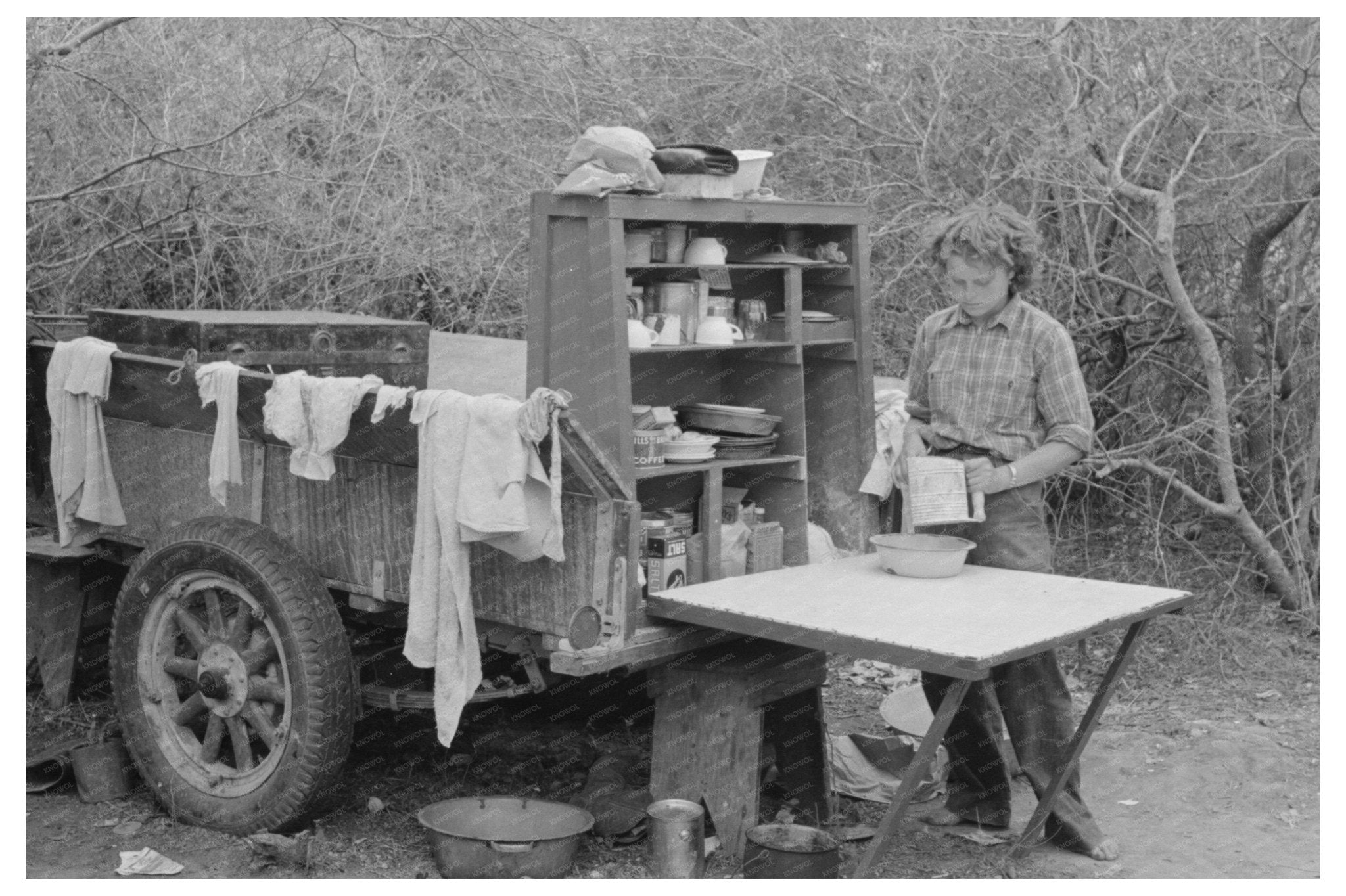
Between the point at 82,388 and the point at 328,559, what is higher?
the point at 82,388

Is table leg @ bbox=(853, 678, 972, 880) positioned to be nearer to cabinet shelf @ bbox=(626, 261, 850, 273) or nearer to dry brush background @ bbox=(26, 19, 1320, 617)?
cabinet shelf @ bbox=(626, 261, 850, 273)

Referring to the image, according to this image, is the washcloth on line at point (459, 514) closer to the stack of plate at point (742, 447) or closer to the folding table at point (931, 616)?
the folding table at point (931, 616)

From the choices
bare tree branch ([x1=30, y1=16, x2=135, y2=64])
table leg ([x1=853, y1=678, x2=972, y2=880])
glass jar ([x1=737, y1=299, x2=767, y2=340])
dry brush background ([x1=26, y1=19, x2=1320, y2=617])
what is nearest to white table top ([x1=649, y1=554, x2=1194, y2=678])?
table leg ([x1=853, y1=678, x2=972, y2=880])

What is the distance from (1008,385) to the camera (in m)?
4.27

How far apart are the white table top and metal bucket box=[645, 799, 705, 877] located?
57cm

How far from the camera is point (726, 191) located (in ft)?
14.5

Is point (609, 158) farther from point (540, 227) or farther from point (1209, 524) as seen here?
point (1209, 524)

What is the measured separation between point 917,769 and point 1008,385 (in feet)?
4.35

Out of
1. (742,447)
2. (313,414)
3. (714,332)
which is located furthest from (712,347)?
(313,414)

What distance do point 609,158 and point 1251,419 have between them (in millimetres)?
4211

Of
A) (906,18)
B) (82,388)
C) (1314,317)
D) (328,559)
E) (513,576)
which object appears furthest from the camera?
(906,18)

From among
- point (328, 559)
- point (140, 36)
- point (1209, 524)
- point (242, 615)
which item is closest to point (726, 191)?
point (328, 559)

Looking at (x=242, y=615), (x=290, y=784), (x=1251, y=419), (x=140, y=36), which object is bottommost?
(x=290, y=784)

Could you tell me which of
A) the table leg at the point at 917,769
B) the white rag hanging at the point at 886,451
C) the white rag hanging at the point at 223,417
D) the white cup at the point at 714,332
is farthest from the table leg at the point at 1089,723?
the white rag hanging at the point at 223,417
